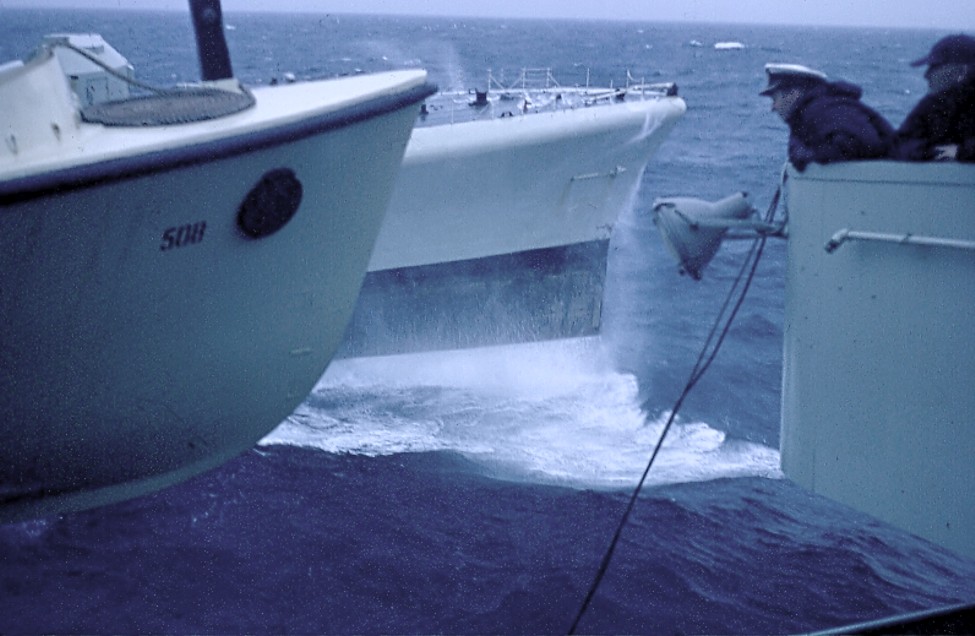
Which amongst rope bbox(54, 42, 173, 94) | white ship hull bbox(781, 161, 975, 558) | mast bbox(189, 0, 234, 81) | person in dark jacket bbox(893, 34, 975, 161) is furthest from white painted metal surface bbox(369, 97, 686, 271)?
person in dark jacket bbox(893, 34, 975, 161)

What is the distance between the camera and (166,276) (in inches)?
177

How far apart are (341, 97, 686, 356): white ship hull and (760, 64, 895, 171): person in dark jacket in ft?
27.7

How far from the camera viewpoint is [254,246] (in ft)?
15.9

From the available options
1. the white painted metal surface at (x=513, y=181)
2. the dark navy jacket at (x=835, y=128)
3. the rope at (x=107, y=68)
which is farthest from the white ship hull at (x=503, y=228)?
the dark navy jacket at (x=835, y=128)

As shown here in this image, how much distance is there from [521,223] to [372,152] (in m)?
7.95

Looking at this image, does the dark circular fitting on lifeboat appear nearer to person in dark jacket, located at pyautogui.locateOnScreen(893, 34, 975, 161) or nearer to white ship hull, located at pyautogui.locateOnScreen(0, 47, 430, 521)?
white ship hull, located at pyautogui.locateOnScreen(0, 47, 430, 521)

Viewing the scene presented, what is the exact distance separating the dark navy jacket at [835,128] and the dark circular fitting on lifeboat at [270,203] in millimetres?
2804

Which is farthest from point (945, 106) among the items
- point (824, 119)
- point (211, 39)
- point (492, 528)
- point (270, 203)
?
point (492, 528)

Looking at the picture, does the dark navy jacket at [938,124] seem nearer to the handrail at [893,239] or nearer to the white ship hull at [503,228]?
the handrail at [893,239]

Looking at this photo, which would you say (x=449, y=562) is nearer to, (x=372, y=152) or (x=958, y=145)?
(x=372, y=152)

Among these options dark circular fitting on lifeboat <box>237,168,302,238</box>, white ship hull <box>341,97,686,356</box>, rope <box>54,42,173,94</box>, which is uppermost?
rope <box>54,42,173,94</box>

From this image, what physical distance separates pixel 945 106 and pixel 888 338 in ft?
3.58

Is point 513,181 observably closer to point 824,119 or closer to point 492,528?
point 492,528

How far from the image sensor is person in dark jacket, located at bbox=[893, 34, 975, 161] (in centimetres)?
355
